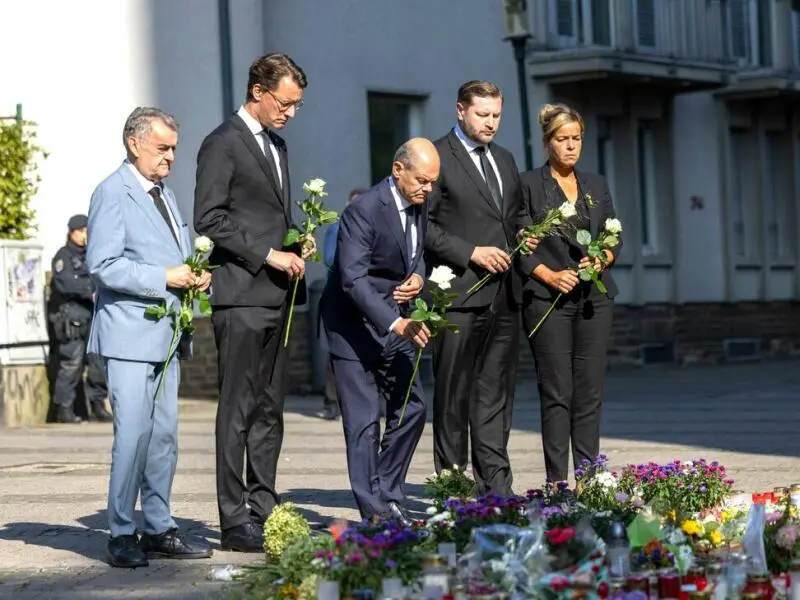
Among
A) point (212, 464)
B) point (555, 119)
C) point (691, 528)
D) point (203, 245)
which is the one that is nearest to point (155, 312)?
point (203, 245)

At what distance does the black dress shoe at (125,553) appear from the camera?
8.34m

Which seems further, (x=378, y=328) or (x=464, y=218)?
(x=464, y=218)

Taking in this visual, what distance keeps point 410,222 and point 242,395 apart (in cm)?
110

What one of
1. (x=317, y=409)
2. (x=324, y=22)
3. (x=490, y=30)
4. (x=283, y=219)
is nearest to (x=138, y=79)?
(x=324, y=22)

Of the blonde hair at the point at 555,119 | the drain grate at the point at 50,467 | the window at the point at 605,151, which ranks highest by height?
the window at the point at 605,151

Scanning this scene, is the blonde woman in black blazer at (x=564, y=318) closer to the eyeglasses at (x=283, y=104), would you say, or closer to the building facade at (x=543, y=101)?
the eyeglasses at (x=283, y=104)

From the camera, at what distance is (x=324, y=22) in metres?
23.2

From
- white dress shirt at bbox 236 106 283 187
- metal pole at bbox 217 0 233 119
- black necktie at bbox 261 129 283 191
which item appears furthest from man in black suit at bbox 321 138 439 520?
metal pole at bbox 217 0 233 119

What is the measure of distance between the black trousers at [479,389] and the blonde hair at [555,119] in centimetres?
83

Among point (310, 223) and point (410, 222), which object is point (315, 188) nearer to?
point (310, 223)

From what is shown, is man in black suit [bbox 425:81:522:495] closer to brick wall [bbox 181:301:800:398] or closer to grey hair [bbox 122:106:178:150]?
grey hair [bbox 122:106:178:150]

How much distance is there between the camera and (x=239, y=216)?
8797 mm

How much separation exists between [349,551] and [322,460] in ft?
22.7

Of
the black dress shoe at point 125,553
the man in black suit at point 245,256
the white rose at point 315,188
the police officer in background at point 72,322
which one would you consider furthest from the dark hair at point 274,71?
the police officer in background at point 72,322
